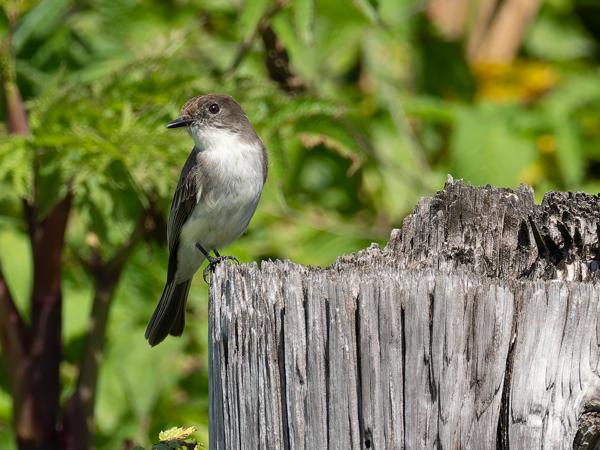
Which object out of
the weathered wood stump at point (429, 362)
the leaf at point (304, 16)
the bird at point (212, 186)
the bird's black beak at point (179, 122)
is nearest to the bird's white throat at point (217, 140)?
the bird at point (212, 186)

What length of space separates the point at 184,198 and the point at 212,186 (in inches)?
5.6

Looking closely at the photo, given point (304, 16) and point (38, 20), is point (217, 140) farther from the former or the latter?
point (38, 20)

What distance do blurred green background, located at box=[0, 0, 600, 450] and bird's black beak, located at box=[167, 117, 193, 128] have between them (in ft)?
0.15

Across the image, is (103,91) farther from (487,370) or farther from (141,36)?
(487,370)

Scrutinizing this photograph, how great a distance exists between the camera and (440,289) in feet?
7.46

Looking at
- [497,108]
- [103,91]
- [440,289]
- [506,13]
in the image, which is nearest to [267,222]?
[497,108]

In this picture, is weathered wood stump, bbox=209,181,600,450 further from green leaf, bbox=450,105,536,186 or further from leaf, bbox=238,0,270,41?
green leaf, bbox=450,105,536,186

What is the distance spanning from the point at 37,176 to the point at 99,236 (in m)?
0.44

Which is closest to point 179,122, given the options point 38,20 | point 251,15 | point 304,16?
point 251,15

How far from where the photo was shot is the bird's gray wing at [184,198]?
4543 mm

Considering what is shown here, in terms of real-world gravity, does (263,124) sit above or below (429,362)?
above

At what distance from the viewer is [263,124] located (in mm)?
4418

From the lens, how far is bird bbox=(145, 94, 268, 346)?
4.54 metres

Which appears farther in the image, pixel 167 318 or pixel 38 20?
pixel 167 318
